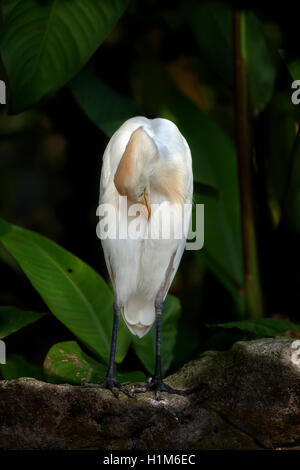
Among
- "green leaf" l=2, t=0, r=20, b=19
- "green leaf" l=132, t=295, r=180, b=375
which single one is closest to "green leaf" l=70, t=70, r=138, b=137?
"green leaf" l=2, t=0, r=20, b=19

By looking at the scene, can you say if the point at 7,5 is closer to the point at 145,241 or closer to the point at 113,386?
the point at 145,241

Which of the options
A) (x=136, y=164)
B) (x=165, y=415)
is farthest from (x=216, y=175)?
(x=165, y=415)

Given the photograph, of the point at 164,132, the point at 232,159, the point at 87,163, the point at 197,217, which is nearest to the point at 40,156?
the point at 87,163

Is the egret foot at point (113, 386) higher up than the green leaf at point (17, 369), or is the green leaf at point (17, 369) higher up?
the egret foot at point (113, 386)

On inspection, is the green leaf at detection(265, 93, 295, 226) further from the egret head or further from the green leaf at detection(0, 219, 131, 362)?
the egret head

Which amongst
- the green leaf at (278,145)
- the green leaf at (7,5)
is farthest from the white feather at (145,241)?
the green leaf at (278,145)

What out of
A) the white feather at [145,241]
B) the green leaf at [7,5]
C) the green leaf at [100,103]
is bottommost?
the white feather at [145,241]

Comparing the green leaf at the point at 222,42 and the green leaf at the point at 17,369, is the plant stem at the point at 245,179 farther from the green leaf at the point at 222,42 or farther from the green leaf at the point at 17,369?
the green leaf at the point at 17,369
